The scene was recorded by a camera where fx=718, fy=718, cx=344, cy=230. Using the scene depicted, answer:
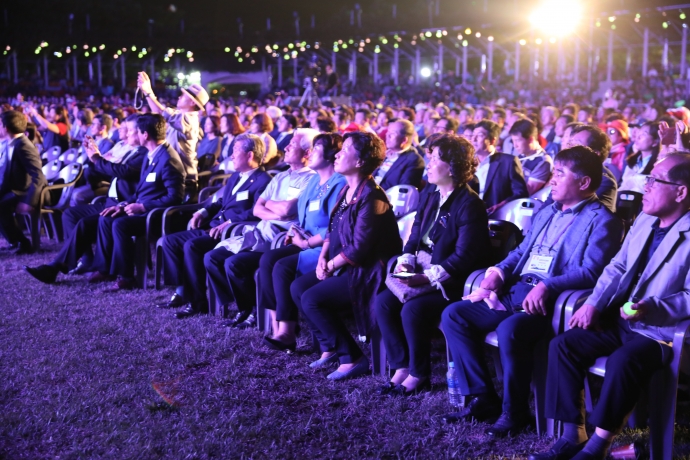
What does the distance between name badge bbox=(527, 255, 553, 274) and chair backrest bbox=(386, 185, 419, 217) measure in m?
1.69

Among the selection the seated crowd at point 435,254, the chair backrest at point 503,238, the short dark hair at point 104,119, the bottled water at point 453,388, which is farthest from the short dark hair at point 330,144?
the short dark hair at point 104,119

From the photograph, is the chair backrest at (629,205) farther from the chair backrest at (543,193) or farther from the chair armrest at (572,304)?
the chair armrest at (572,304)

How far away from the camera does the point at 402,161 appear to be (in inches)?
258

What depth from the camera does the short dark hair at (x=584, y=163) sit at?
11.5 feet

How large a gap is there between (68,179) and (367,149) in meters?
5.51

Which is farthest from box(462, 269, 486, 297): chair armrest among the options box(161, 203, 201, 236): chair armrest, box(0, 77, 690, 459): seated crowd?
box(161, 203, 201, 236): chair armrest

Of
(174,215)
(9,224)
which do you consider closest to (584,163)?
(174,215)

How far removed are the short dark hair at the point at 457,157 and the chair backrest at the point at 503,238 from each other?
1.78 feet

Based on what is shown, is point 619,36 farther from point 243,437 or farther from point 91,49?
point 243,437

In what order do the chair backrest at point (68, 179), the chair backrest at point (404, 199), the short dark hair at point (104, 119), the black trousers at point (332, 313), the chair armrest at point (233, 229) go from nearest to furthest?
the black trousers at point (332, 313), the chair backrest at point (404, 199), the chair armrest at point (233, 229), the chair backrest at point (68, 179), the short dark hair at point (104, 119)

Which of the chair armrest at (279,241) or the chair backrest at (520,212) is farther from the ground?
the chair backrest at (520,212)

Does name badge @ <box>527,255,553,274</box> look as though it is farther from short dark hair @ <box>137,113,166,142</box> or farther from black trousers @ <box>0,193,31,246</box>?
black trousers @ <box>0,193,31,246</box>

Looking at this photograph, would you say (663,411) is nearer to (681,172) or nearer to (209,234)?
(681,172)

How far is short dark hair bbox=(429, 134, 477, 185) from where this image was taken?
3957 mm
